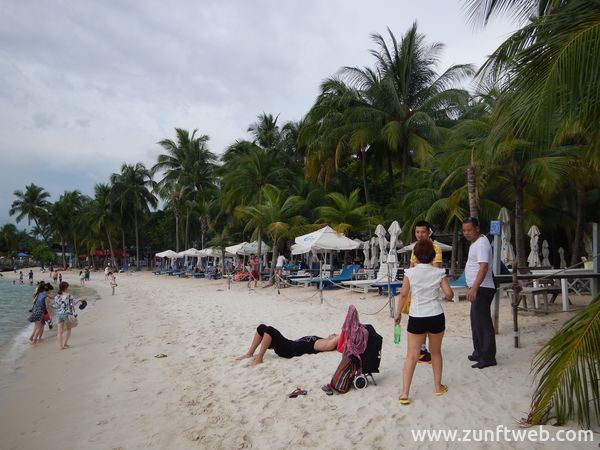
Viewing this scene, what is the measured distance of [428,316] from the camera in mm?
3617

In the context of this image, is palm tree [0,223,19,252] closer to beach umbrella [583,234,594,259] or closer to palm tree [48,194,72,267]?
palm tree [48,194,72,267]

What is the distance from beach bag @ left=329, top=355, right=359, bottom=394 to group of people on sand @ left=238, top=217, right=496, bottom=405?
5.9 inches

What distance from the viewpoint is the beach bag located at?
13.5 feet

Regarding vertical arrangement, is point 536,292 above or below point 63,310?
above

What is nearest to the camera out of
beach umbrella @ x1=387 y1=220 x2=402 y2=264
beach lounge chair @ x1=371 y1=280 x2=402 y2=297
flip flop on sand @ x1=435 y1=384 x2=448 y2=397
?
flip flop on sand @ x1=435 y1=384 x2=448 y2=397

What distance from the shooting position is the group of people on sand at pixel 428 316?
12.0 feet

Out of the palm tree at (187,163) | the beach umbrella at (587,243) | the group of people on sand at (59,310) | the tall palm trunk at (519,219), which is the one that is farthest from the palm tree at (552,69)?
the palm tree at (187,163)

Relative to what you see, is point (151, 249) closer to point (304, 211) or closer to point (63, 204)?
point (63, 204)

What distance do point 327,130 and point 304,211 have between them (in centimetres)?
494

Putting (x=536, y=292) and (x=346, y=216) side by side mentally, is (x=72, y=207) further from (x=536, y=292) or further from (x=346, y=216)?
(x=536, y=292)

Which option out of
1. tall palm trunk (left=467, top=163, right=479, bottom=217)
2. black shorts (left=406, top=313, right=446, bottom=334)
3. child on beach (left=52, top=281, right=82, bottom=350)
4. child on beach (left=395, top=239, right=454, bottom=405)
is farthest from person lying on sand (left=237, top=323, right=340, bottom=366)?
child on beach (left=52, top=281, right=82, bottom=350)

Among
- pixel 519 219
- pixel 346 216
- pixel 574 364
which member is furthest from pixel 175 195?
pixel 574 364

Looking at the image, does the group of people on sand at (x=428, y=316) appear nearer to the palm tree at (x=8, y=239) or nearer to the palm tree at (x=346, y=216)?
the palm tree at (x=346, y=216)

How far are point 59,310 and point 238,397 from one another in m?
5.49
